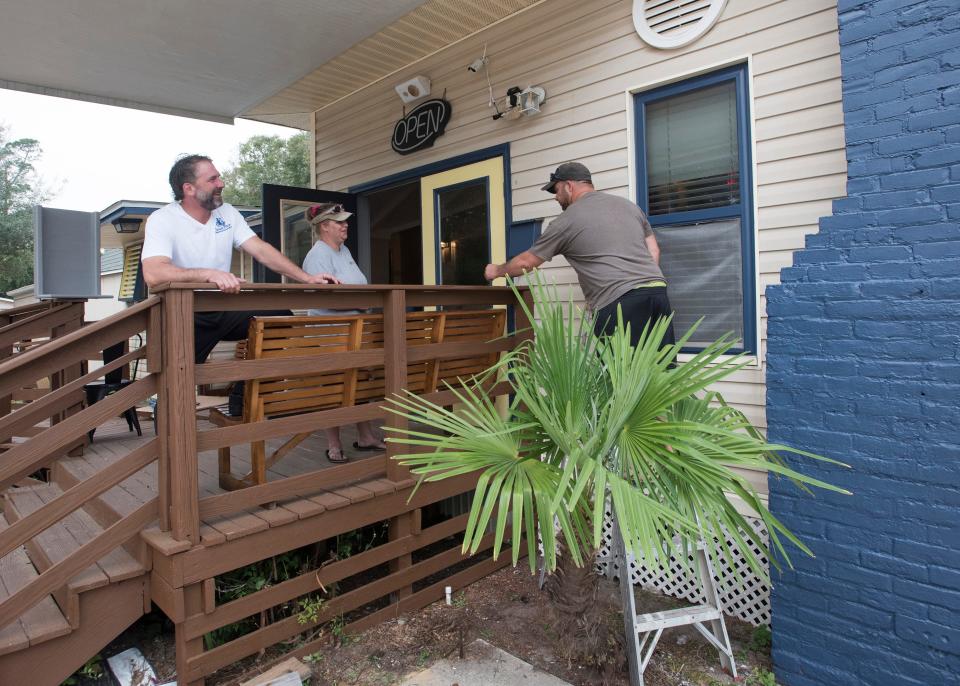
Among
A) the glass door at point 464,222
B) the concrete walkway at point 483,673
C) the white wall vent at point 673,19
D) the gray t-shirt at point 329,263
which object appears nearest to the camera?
the concrete walkway at point 483,673

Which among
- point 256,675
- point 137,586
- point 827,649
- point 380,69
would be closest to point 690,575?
point 827,649

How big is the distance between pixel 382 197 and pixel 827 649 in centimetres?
546

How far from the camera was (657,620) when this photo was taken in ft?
7.89

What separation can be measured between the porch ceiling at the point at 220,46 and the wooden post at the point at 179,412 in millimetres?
2589

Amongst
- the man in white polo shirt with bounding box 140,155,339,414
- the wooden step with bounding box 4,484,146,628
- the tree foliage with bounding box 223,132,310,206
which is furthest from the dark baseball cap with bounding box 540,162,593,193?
the tree foliage with bounding box 223,132,310,206

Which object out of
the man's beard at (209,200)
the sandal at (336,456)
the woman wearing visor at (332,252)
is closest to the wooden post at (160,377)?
the man's beard at (209,200)

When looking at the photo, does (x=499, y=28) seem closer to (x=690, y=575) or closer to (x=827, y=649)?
(x=690, y=575)

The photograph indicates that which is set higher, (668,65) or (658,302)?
(668,65)

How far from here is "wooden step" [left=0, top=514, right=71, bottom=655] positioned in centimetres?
214

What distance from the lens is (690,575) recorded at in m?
3.21

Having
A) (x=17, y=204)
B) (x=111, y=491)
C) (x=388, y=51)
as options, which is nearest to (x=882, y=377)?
(x=111, y=491)

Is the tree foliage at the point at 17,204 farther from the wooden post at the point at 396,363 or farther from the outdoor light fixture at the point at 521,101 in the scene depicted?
the wooden post at the point at 396,363

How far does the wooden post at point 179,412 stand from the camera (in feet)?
7.51

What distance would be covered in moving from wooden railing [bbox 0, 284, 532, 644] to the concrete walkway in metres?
0.54
